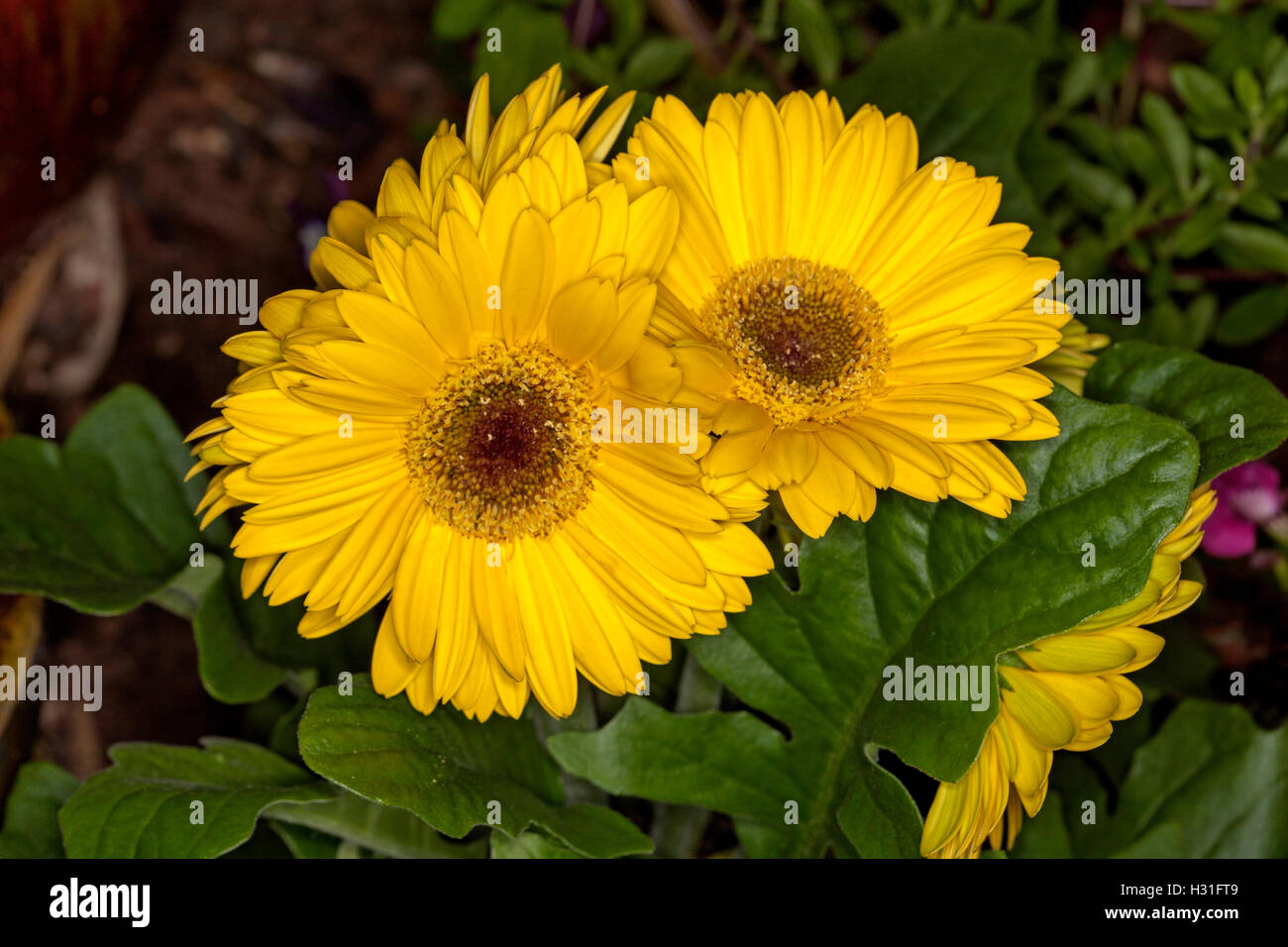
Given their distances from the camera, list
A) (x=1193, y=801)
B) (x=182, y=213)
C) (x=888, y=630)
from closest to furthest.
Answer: (x=888, y=630) < (x=1193, y=801) < (x=182, y=213)

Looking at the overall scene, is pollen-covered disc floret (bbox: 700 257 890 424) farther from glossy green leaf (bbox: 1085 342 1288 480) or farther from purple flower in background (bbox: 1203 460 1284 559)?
purple flower in background (bbox: 1203 460 1284 559)

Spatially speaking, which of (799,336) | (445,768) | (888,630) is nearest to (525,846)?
(445,768)

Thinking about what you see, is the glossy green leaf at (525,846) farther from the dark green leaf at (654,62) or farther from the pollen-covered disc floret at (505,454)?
the dark green leaf at (654,62)

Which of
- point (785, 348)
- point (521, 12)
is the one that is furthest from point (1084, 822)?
point (521, 12)

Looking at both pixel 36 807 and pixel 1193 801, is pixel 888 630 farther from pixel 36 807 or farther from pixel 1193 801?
pixel 36 807

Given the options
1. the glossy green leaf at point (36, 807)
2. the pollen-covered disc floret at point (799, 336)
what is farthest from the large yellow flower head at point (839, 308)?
the glossy green leaf at point (36, 807)

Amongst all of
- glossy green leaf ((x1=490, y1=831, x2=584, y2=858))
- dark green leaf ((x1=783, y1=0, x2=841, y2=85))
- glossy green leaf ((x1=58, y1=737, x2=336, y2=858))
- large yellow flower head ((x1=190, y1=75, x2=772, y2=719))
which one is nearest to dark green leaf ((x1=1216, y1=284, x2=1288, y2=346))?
dark green leaf ((x1=783, y1=0, x2=841, y2=85))
